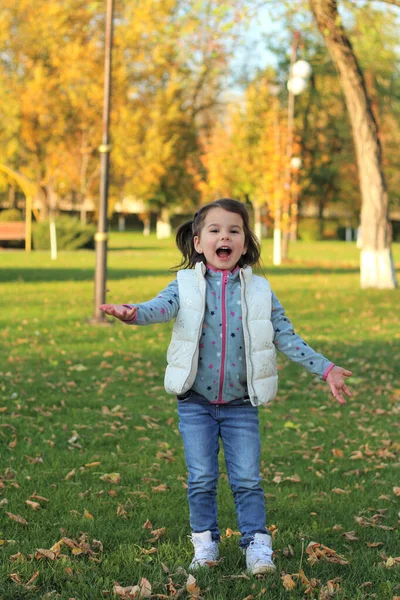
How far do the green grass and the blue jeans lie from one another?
261 millimetres

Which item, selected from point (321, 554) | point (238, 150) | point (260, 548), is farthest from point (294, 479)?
point (238, 150)

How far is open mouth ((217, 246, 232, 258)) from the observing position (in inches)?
166

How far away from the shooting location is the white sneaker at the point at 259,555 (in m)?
4.05

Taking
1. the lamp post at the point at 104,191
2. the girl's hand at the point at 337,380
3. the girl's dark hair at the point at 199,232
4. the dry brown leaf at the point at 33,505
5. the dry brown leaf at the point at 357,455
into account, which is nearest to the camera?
the girl's hand at the point at 337,380

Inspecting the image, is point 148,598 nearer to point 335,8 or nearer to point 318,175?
point 335,8

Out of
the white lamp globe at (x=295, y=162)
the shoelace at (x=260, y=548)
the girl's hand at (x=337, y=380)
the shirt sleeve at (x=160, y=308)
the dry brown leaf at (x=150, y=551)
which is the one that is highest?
the white lamp globe at (x=295, y=162)

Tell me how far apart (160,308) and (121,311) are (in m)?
0.30

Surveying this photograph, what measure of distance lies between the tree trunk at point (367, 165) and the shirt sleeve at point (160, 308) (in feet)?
54.1

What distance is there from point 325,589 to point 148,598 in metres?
0.75

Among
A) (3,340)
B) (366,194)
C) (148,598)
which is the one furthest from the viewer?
(366,194)

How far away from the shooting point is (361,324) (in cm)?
1477

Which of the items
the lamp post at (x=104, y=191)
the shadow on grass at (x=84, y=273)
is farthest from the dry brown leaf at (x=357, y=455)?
the shadow on grass at (x=84, y=273)

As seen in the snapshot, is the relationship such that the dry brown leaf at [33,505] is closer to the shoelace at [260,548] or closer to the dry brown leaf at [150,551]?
the dry brown leaf at [150,551]

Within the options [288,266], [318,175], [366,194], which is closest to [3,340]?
[366,194]
